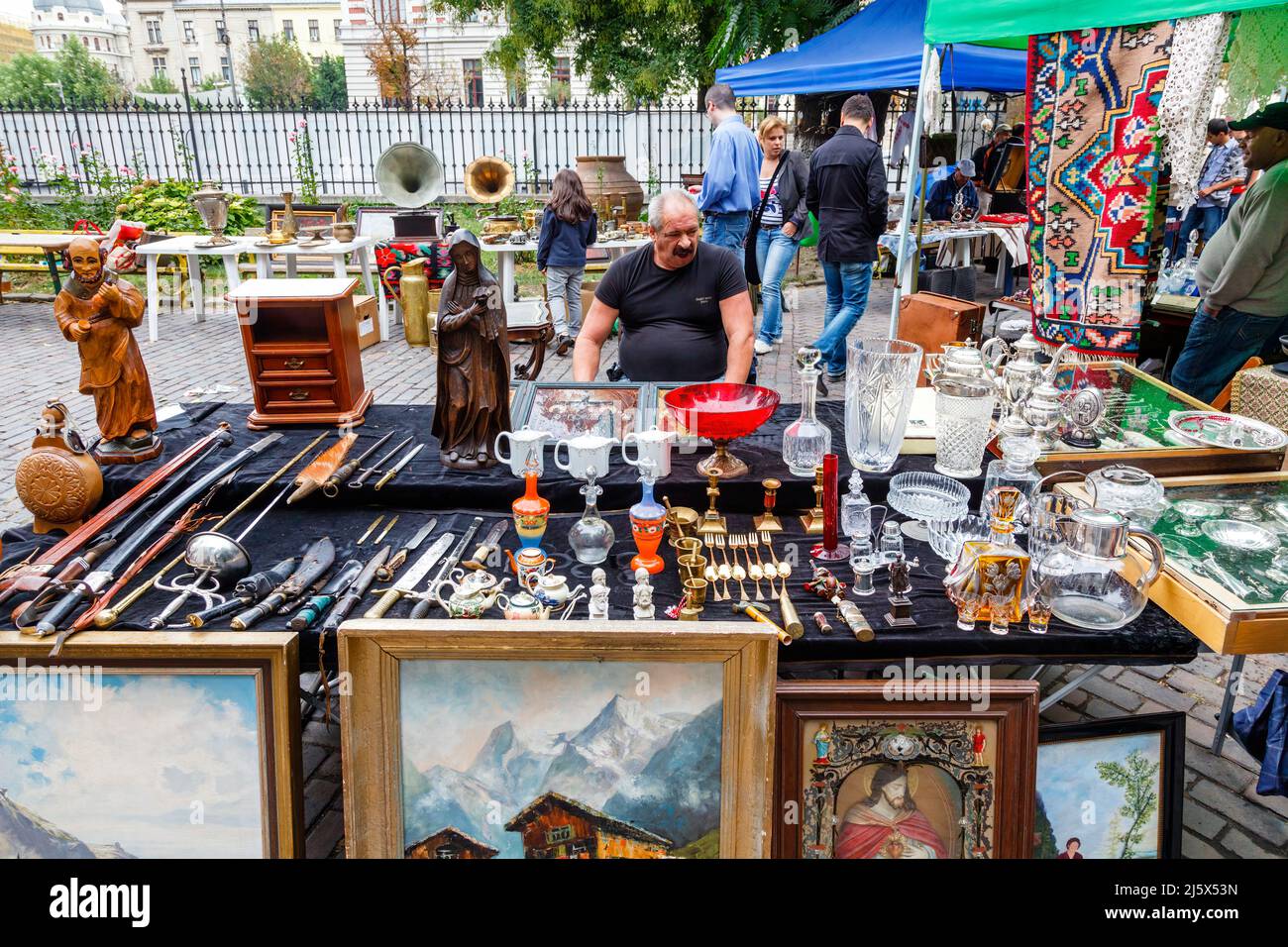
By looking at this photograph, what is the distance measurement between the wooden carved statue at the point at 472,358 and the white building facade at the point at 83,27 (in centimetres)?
8462

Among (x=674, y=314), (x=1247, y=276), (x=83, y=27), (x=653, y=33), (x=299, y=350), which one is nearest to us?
(x=299, y=350)

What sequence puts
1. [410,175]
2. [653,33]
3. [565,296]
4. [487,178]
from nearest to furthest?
[565,296]
[487,178]
[410,175]
[653,33]

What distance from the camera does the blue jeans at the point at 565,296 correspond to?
7.61 meters

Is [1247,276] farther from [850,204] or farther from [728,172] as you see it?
[728,172]

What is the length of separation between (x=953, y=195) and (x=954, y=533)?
32.7 ft

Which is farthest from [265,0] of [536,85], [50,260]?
[50,260]

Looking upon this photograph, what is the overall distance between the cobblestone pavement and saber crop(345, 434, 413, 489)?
89 centimetres

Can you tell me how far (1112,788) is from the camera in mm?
2336

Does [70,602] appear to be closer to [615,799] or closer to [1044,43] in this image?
[615,799]

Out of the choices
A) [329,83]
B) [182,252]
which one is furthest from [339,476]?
[329,83]

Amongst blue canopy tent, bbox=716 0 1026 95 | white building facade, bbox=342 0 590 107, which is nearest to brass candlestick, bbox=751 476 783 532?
blue canopy tent, bbox=716 0 1026 95

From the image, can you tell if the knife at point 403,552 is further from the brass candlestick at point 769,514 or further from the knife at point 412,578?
the brass candlestick at point 769,514

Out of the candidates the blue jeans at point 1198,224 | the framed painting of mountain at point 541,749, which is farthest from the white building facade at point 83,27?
the framed painting of mountain at point 541,749

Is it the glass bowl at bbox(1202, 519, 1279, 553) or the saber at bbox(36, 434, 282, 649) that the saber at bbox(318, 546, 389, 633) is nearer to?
the saber at bbox(36, 434, 282, 649)
